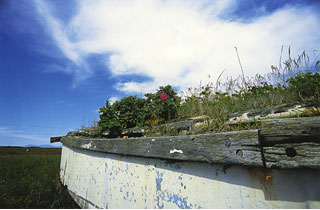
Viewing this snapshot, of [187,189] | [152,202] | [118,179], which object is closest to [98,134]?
[118,179]

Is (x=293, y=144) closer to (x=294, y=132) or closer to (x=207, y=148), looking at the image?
(x=294, y=132)

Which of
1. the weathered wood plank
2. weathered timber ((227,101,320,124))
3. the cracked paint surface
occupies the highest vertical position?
weathered timber ((227,101,320,124))

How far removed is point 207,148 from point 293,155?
655 mm

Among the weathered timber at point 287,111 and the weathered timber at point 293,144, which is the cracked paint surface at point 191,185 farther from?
the weathered timber at point 287,111

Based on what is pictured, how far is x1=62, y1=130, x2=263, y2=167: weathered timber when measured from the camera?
147 cm

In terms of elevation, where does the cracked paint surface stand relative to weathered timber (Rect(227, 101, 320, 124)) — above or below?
below

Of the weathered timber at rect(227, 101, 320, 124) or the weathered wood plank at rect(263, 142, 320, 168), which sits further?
the weathered timber at rect(227, 101, 320, 124)

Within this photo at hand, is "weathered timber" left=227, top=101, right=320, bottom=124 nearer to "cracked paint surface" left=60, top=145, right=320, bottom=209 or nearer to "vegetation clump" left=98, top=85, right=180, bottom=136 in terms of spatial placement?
"cracked paint surface" left=60, top=145, right=320, bottom=209

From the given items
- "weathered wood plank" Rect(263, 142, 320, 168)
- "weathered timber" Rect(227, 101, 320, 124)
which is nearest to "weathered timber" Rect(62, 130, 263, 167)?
"weathered wood plank" Rect(263, 142, 320, 168)

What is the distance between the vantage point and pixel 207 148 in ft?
5.60

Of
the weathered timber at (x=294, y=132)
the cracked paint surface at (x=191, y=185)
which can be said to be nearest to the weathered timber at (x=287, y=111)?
the weathered timber at (x=294, y=132)

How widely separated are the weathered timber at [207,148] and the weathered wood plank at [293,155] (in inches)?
2.9

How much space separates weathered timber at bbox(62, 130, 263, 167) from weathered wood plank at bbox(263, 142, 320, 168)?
0.24 ft

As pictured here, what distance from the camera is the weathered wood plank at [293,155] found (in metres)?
1.25
